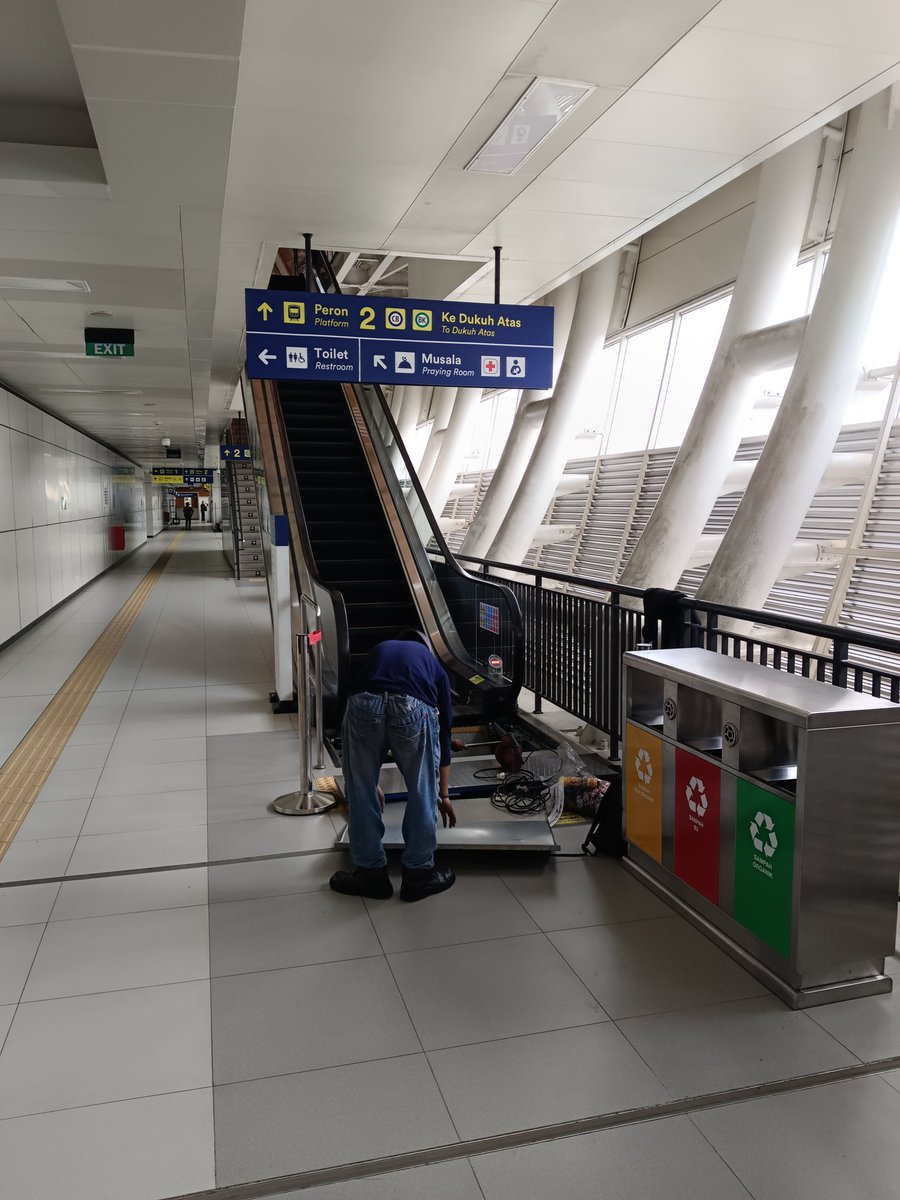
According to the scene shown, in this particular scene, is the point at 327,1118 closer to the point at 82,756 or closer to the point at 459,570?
the point at 82,756

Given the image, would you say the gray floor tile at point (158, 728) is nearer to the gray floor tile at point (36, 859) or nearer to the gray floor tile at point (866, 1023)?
the gray floor tile at point (36, 859)

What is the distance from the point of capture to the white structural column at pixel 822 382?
725cm

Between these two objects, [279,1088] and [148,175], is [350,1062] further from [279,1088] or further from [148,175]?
[148,175]

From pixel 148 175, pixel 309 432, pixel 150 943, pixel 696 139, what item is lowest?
pixel 150 943

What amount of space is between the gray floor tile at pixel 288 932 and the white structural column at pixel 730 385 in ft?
21.9

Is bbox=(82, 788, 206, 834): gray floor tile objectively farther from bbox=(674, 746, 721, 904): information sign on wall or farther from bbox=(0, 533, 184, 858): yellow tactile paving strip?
bbox=(674, 746, 721, 904): information sign on wall

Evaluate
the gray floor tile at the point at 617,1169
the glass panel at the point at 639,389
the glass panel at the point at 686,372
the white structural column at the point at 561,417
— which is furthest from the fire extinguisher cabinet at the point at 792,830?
the white structural column at the point at 561,417

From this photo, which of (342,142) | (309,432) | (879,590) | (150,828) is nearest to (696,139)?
(342,142)

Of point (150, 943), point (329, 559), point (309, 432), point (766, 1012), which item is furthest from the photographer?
point (309, 432)

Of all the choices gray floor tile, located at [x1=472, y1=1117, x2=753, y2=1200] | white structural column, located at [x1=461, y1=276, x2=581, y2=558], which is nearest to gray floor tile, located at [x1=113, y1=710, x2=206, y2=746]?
gray floor tile, located at [x1=472, y1=1117, x2=753, y2=1200]

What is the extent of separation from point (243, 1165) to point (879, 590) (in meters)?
7.24

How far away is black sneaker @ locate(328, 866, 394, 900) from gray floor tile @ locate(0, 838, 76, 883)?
1396 millimetres

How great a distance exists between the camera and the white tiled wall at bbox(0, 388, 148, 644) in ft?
35.2

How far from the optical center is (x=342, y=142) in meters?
4.98
